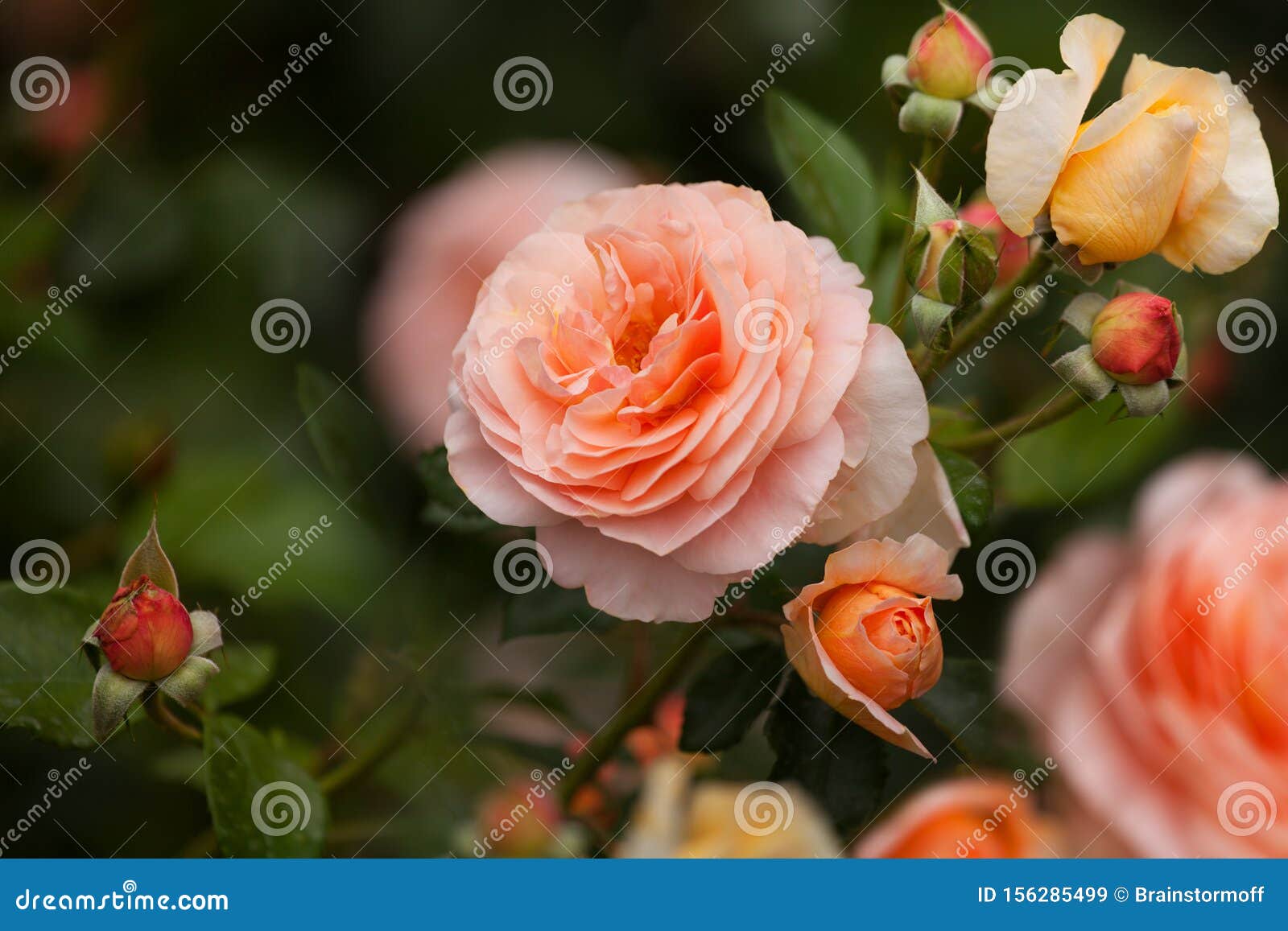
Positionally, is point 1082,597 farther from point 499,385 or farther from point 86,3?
point 86,3

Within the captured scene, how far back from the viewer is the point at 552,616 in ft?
1.52

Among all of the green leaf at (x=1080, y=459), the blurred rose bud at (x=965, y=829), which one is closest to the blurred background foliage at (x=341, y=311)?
the green leaf at (x=1080, y=459)

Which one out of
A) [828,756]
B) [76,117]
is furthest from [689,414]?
[76,117]

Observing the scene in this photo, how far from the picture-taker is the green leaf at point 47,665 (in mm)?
461

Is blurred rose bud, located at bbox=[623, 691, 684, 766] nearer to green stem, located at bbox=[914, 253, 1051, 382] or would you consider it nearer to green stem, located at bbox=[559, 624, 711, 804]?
green stem, located at bbox=[559, 624, 711, 804]

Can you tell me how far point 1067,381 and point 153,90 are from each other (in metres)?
0.68

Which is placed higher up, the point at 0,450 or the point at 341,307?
the point at 341,307

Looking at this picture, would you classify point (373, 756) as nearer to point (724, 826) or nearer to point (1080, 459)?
point (724, 826)

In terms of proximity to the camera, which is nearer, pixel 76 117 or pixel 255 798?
pixel 255 798

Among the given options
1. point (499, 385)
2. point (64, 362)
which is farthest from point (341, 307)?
point (499, 385)

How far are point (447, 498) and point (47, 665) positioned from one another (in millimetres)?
177

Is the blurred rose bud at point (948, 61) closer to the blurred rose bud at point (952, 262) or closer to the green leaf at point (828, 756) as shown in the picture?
the blurred rose bud at point (952, 262)

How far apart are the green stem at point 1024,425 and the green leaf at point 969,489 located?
0.02m

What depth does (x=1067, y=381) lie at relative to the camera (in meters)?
0.39
